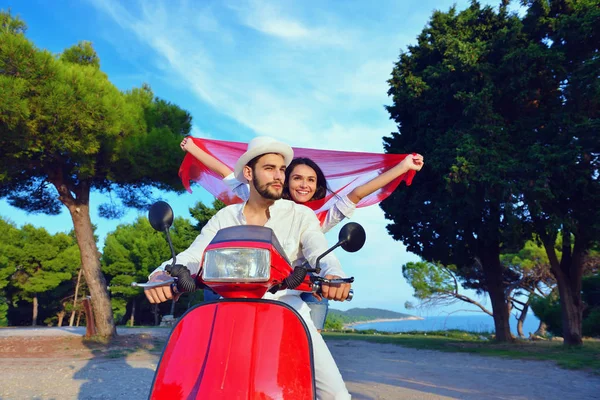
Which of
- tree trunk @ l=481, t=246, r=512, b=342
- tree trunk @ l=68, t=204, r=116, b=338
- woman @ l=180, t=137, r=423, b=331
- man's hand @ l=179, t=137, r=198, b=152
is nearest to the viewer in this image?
woman @ l=180, t=137, r=423, b=331

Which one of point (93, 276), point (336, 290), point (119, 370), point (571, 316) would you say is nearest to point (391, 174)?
point (336, 290)

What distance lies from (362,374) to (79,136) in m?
7.88

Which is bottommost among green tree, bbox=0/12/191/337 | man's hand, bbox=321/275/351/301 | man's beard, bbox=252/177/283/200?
man's hand, bbox=321/275/351/301

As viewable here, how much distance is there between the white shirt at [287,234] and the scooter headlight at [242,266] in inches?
17.1

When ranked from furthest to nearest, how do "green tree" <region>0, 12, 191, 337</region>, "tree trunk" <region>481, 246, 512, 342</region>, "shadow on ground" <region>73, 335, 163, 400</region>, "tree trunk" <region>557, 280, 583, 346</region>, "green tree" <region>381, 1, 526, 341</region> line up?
"tree trunk" <region>481, 246, 512, 342</region>
"tree trunk" <region>557, 280, 583, 346</region>
"green tree" <region>381, 1, 526, 341</region>
"green tree" <region>0, 12, 191, 337</region>
"shadow on ground" <region>73, 335, 163, 400</region>

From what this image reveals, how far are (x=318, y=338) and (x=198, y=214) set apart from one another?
2389cm

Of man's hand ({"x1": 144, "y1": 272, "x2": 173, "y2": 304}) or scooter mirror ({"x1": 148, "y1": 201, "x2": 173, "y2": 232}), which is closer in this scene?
man's hand ({"x1": 144, "y1": 272, "x2": 173, "y2": 304})

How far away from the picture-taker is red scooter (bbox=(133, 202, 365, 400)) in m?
1.43

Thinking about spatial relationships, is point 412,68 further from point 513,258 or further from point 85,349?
point 513,258

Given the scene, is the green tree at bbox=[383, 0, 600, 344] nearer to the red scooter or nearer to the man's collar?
the man's collar

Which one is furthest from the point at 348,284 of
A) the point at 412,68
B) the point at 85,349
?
the point at 412,68

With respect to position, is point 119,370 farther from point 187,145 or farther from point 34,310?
point 34,310

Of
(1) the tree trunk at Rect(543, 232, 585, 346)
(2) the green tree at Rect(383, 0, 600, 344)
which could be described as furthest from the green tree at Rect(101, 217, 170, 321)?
(1) the tree trunk at Rect(543, 232, 585, 346)

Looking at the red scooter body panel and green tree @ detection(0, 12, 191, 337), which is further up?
green tree @ detection(0, 12, 191, 337)
